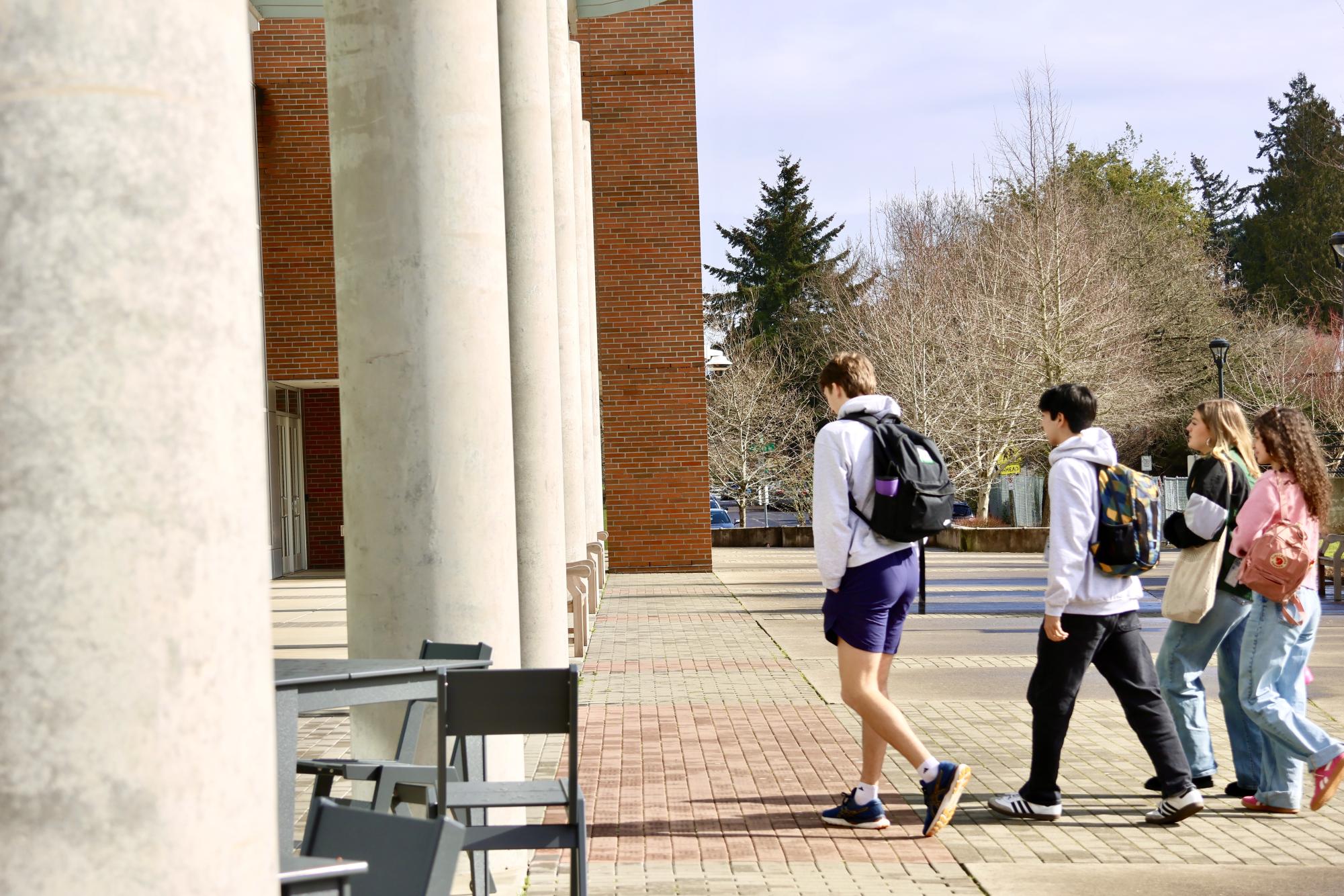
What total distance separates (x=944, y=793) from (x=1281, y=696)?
5.40 feet

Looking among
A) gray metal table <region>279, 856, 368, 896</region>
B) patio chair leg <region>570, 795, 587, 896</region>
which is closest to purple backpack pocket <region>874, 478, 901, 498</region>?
patio chair leg <region>570, 795, 587, 896</region>

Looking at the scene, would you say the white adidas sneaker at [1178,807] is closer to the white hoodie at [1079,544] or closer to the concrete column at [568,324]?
the white hoodie at [1079,544]

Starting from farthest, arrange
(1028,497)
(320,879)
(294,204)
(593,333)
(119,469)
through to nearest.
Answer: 1. (1028,497)
2. (294,204)
3. (593,333)
4. (320,879)
5. (119,469)

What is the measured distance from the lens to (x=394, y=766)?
4902mm

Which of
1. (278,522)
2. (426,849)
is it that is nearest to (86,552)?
(426,849)

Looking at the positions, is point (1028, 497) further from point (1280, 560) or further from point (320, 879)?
point (320, 879)

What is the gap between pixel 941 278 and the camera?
41.2 meters

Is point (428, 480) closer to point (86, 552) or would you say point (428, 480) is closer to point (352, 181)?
point (352, 181)

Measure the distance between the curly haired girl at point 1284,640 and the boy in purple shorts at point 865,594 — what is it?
1407 millimetres

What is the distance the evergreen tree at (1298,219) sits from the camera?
2506 inches

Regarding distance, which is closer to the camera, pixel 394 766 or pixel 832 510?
pixel 394 766

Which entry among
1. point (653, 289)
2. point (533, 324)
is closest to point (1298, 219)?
point (653, 289)

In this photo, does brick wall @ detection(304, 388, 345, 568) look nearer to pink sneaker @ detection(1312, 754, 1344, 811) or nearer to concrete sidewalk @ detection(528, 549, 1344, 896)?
concrete sidewalk @ detection(528, 549, 1344, 896)

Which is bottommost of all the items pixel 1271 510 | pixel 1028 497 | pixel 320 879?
pixel 1028 497
